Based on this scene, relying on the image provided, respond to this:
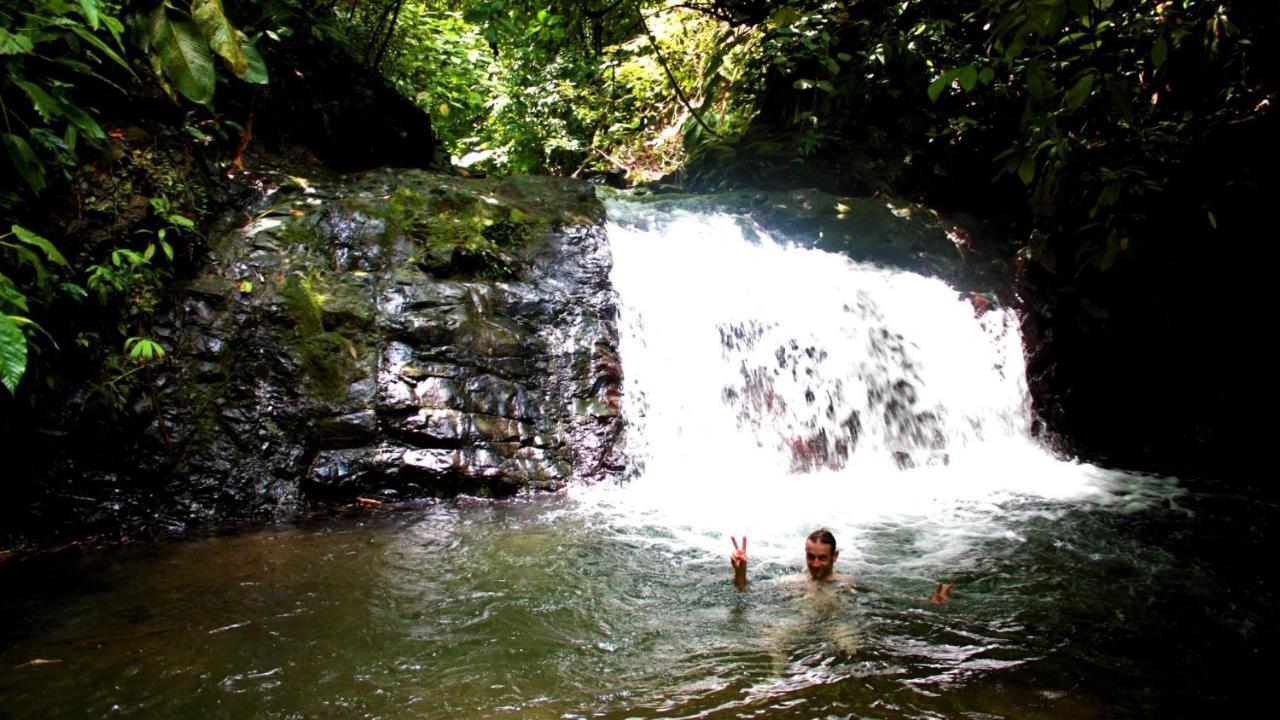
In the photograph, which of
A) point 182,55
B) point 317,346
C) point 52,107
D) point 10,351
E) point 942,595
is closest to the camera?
point 182,55

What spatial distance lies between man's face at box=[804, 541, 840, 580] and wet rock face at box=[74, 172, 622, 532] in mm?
2569

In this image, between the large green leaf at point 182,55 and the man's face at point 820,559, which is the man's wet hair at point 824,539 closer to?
the man's face at point 820,559

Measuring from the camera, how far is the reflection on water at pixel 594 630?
8.80 ft

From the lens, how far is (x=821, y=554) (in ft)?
12.8

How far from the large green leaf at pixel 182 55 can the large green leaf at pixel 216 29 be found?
0.08 ft

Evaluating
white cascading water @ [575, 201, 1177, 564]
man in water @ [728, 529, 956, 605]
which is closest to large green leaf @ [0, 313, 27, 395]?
man in water @ [728, 529, 956, 605]

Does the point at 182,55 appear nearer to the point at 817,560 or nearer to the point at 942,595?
the point at 817,560

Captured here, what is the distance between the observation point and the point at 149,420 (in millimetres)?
5082

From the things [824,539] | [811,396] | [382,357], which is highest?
[382,357]

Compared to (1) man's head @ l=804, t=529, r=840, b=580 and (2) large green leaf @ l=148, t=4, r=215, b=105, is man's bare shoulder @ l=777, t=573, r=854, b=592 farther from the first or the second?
(2) large green leaf @ l=148, t=4, r=215, b=105

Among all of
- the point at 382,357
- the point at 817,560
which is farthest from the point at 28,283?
the point at 817,560

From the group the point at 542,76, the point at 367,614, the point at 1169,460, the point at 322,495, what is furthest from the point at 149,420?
the point at 542,76

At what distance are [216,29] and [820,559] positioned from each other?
352cm

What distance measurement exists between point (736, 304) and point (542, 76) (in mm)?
8461
